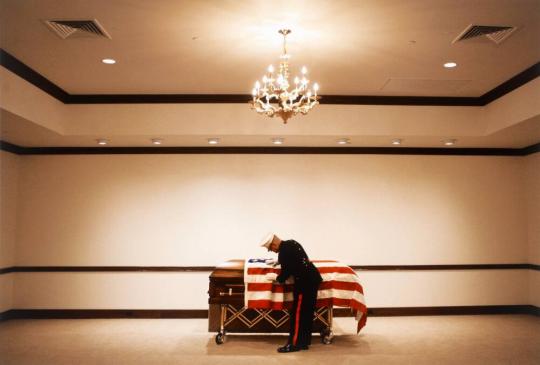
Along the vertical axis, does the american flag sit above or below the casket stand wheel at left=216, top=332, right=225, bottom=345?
above

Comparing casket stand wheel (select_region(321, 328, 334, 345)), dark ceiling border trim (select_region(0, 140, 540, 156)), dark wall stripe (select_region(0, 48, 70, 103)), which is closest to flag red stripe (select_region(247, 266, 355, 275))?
casket stand wheel (select_region(321, 328, 334, 345))

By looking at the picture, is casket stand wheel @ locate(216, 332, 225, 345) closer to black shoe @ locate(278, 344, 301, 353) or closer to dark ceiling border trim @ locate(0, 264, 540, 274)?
black shoe @ locate(278, 344, 301, 353)

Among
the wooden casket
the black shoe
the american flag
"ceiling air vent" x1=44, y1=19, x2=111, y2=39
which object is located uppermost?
"ceiling air vent" x1=44, y1=19, x2=111, y2=39

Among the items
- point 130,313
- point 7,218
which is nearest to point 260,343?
point 130,313

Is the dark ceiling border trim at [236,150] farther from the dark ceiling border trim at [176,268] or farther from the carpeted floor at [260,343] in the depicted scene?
the carpeted floor at [260,343]

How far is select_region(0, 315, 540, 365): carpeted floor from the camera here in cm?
506

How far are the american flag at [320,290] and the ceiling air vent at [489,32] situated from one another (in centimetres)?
307

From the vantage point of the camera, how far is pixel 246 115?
6.71 m

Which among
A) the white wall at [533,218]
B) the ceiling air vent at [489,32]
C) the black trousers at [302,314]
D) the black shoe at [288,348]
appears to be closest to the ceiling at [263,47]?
the ceiling air vent at [489,32]

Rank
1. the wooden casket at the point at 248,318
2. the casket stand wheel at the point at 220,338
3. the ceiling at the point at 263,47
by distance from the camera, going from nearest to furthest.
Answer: the ceiling at the point at 263,47 → the casket stand wheel at the point at 220,338 → the wooden casket at the point at 248,318

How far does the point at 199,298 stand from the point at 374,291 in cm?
293

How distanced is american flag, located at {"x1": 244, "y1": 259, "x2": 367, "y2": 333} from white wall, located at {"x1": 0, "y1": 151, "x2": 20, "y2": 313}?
4229 mm

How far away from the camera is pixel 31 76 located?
5719mm

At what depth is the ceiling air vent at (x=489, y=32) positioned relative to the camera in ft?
14.5
